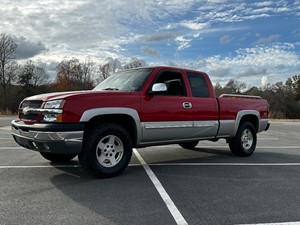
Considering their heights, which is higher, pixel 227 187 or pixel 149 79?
pixel 149 79

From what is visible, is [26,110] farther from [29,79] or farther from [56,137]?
[29,79]

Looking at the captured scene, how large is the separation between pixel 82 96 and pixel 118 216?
7.17 ft

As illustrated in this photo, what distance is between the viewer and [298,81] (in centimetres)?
9100

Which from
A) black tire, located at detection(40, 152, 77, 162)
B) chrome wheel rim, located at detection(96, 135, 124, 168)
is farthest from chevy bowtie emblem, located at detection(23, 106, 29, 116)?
black tire, located at detection(40, 152, 77, 162)

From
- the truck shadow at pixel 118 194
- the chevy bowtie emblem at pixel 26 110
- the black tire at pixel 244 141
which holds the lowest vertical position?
the truck shadow at pixel 118 194

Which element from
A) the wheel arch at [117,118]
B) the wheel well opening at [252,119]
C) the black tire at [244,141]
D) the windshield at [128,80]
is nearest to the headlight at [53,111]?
the wheel arch at [117,118]

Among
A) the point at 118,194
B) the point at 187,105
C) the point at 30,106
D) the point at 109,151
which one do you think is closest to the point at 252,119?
the point at 187,105

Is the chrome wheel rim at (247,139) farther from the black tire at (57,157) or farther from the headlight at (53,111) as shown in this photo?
the headlight at (53,111)

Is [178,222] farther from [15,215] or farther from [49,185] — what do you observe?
[49,185]

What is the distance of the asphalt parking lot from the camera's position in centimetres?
400

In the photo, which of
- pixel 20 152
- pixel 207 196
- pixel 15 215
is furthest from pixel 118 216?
pixel 20 152

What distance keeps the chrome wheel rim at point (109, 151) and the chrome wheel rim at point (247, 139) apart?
3.84 metres

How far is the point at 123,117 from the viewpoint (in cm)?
606

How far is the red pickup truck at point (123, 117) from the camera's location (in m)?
5.36
